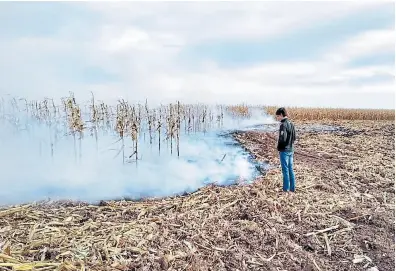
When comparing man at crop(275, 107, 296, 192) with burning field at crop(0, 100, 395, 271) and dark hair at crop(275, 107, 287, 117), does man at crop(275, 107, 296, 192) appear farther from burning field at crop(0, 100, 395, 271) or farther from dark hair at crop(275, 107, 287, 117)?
burning field at crop(0, 100, 395, 271)

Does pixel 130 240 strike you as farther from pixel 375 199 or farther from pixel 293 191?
pixel 375 199

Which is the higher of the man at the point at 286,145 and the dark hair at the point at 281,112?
the dark hair at the point at 281,112

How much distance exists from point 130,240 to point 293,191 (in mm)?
3460

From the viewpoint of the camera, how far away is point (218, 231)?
4.88 m

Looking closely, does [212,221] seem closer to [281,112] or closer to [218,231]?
[218,231]

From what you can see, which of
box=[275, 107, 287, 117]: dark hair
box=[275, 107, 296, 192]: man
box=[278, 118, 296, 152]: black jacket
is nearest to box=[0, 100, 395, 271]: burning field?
box=[275, 107, 296, 192]: man

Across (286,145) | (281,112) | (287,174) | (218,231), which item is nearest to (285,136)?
(286,145)

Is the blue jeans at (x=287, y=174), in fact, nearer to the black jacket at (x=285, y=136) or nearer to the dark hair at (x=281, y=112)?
the black jacket at (x=285, y=136)

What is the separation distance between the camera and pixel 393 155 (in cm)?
1043

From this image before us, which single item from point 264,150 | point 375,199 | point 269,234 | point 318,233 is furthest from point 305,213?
point 264,150

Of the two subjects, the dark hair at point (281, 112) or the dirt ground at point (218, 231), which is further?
the dark hair at point (281, 112)

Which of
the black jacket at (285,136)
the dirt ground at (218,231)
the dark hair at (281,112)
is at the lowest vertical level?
the dirt ground at (218,231)

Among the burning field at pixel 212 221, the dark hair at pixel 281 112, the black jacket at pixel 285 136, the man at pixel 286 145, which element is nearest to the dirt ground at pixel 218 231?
the burning field at pixel 212 221

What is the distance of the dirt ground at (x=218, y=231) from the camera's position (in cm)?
414
